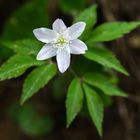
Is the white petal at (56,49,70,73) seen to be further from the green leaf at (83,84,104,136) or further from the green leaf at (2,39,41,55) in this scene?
the green leaf at (83,84,104,136)

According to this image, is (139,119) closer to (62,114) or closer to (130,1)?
(62,114)

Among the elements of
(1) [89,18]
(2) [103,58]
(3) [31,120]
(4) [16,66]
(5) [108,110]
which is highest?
(4) [16,66]

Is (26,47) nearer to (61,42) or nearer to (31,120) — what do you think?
(61,42)

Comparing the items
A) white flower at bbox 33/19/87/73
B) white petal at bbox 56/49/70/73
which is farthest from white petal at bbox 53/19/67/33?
white petal at bbox 56/49/70/73

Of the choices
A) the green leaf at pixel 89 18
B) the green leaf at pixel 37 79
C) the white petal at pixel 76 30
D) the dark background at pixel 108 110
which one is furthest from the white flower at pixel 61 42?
the dark background at pixel 108 110

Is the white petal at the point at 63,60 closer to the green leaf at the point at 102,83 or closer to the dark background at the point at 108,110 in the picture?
the green leaf at the point at 102,83

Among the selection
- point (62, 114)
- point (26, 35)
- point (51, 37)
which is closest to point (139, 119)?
point (62, 114)

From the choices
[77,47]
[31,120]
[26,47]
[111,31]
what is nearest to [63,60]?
[77,47]
